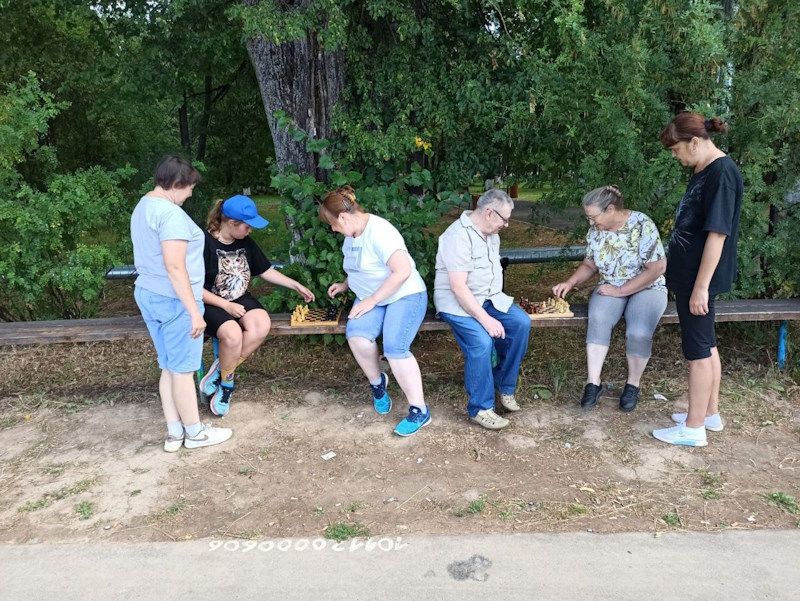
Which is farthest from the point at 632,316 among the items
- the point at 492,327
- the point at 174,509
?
the point at 174,509

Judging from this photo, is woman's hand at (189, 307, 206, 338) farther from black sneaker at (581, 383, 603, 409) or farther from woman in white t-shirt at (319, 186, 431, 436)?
black sneaker at (581, 383, 603, 409)

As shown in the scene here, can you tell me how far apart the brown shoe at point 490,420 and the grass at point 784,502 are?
135cm

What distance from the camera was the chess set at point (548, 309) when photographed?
4.14 m

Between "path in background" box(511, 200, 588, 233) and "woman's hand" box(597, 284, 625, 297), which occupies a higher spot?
"path in background" box(511, 200, 588, 233)

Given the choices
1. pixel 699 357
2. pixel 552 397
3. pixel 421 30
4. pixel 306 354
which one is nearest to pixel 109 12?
pixel 421 30

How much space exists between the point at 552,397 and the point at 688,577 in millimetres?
1772

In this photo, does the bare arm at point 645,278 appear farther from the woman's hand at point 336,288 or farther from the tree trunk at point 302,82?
the tree trunk at point 302,82

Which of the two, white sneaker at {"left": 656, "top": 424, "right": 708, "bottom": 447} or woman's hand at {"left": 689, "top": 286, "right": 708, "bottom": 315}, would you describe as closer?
woman's hand at {"left": 689, "top": 286, "right": 708, "bottom": 315}

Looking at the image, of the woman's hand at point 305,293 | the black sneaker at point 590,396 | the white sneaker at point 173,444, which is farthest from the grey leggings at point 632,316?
the white sneaker at point 173,444

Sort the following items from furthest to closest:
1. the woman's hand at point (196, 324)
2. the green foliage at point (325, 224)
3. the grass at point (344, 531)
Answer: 1. the green foliage at point (325, 224)
2. the woman's hand at point (196, 324)
3. the grass at point (344, 531)

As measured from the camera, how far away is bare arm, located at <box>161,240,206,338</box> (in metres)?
3.25

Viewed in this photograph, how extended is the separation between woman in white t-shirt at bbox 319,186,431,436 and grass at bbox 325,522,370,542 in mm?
897

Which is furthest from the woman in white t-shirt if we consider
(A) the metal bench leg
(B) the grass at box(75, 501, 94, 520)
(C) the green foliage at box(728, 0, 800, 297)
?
(A) the metal bench leg

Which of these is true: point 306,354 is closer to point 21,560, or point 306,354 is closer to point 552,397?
point 552,397
